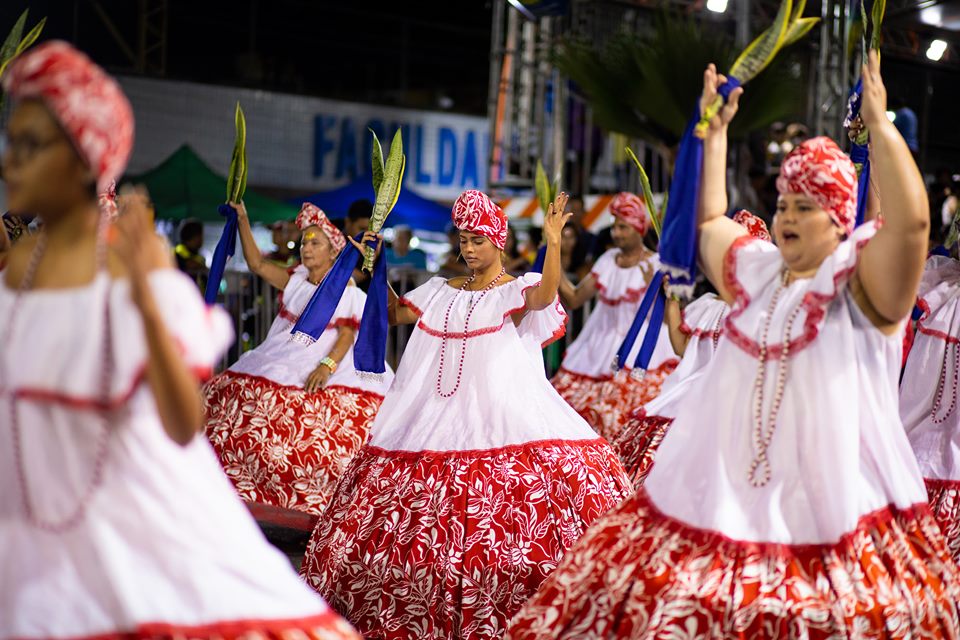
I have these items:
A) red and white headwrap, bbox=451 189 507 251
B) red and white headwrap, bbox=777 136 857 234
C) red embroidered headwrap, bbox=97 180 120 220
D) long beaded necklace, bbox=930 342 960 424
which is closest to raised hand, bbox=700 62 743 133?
red and white headwrap, bbox=777 136 857 234

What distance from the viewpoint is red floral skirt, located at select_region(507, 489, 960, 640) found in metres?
3.61

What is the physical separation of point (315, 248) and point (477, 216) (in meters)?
2.33

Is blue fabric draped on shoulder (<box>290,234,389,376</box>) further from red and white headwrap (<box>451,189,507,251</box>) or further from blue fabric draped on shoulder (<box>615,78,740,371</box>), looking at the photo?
blue fabric draped on shoulder (<box>615,78,740,371</box>)

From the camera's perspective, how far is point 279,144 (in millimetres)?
19422

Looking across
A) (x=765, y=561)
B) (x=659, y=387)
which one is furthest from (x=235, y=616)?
(x=659, y=387)

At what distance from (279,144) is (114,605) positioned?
56.2ft

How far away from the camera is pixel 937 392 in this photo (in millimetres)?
6258

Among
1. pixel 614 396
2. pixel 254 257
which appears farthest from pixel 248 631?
pixel 614 396

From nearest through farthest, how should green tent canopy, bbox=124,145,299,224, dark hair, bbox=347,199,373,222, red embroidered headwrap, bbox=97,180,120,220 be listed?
red embroidered headwrap, bbox=97,180,120,220, dark hair, bbox=347,199,373,222, green tent canopy, bbox=124,145,299,224

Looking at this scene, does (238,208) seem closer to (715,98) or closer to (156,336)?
(715,98)

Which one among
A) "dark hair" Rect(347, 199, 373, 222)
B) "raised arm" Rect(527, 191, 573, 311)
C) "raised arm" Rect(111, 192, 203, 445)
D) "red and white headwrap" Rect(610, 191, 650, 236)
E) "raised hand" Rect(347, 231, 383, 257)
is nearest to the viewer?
"raised arm" Rect(111, 192, 203, 445)

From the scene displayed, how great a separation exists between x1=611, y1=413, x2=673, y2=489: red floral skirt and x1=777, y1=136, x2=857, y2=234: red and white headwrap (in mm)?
3673

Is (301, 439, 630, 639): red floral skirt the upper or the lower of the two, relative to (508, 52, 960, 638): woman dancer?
lower

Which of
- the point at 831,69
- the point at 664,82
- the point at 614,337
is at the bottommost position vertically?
the point at 614,337
